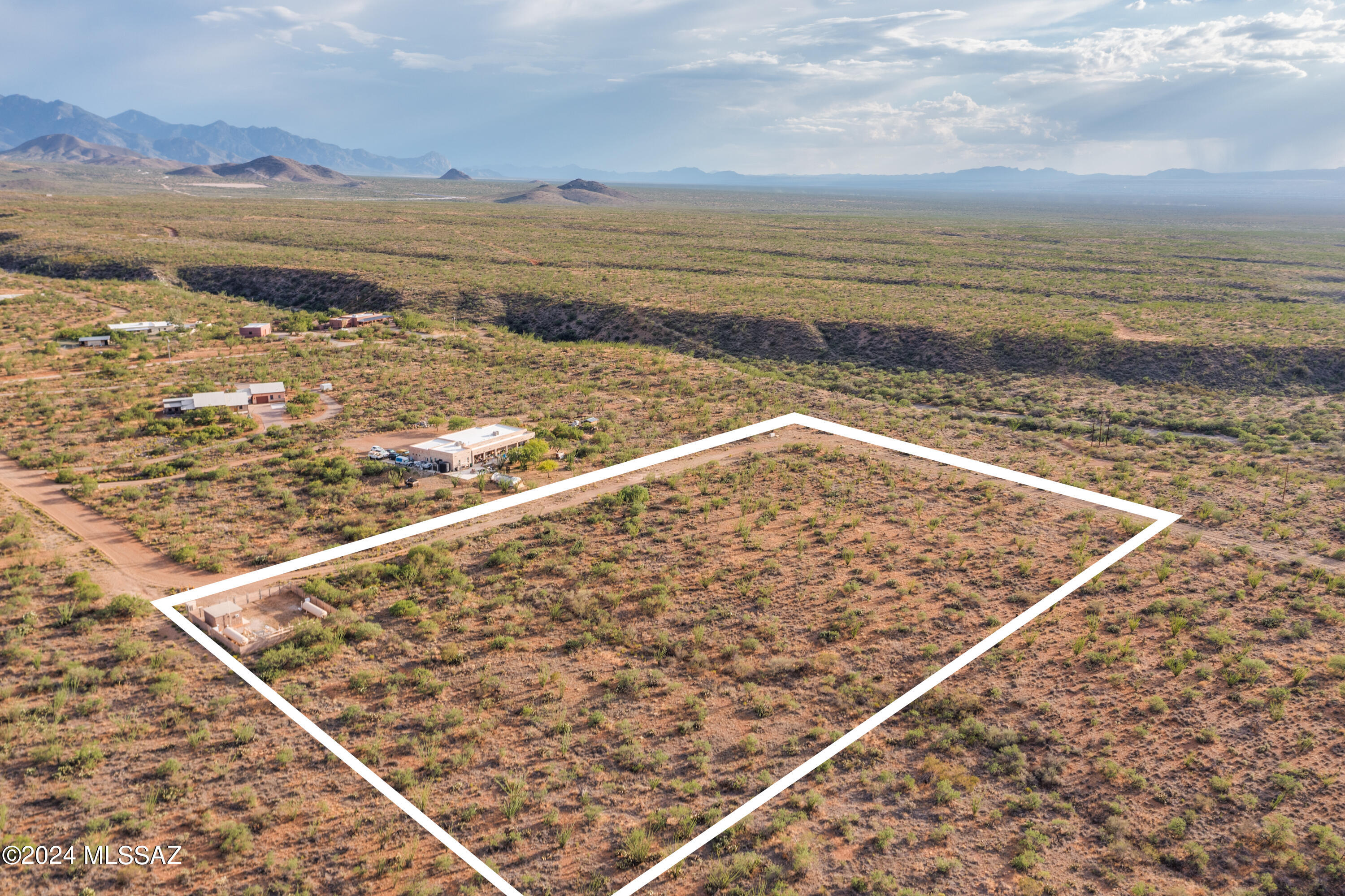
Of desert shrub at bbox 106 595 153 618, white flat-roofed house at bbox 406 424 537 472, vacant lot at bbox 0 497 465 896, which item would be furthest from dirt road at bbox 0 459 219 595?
white flat-roofed house at bbox 406 424 537 472

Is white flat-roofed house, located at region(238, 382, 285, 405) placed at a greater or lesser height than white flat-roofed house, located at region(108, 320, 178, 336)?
lesser

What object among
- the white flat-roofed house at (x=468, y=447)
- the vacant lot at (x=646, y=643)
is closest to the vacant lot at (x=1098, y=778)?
the vacant lot at (x=646, y=643)

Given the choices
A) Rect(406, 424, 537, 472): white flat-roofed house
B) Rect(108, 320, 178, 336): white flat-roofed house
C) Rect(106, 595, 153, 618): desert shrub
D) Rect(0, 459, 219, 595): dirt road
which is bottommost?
Rect(106, 595, 153, 618): desert shrub

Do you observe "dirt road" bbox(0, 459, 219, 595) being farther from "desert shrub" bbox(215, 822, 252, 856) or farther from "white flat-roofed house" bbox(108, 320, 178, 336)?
"white flat-roofed house" bbox(108, 320, 178, 336)

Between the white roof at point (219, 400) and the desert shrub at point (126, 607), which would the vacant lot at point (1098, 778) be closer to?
the desert shrub at point (126, 607)

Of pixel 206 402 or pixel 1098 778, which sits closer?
pixel 1098 778

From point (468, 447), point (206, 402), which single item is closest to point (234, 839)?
point (468, 447)

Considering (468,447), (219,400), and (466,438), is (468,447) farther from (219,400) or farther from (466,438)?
(219,400)
